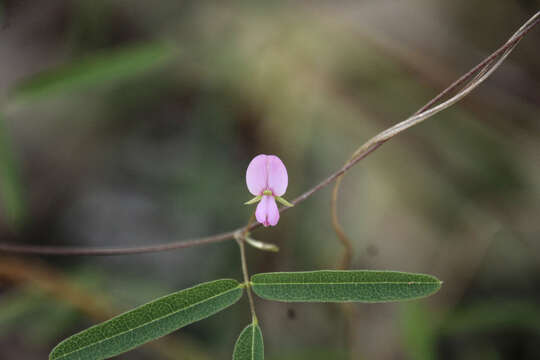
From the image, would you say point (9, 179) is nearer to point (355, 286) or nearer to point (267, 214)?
point (267, 214)

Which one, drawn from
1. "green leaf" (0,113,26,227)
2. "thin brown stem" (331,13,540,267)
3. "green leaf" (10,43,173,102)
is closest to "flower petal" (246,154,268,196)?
"thin brown stem" (331,13,540,267)

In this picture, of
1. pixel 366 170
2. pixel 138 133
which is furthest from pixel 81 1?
pixel 366 170

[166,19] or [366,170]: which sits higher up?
[166,19]

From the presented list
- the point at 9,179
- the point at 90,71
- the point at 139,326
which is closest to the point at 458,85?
the point at 139,326

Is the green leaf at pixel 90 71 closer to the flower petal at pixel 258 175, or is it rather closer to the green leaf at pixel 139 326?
the flower petal at pixel 258 175

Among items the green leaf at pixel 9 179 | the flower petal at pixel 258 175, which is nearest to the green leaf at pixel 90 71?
the green leaf at pixel 9 179

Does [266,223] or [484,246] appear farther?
[484,246]

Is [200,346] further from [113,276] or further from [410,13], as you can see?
[410,13]

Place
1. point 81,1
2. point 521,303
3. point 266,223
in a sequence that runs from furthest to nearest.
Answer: point 81,1 < point 521,303 < point 266,223

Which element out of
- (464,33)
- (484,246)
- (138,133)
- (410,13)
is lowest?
(484,246)

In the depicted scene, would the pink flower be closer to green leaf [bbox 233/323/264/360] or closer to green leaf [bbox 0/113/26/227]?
green leaf [bbox 233/323/264/360]
